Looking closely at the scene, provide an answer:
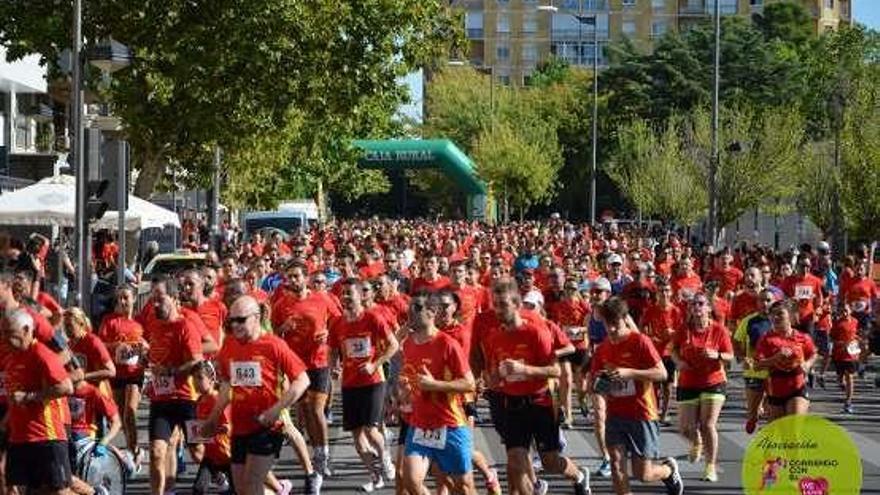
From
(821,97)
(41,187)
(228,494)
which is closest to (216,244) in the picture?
(41,187)

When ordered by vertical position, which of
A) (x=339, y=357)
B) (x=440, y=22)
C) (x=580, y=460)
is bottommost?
(x=580, y=460)

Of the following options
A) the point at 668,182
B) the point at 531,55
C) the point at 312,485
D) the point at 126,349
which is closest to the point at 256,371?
the point at 312,485

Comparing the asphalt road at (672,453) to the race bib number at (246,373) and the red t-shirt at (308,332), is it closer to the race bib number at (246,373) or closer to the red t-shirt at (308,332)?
the red t-shirt at (308,332)

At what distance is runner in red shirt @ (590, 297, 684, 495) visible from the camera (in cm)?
1187

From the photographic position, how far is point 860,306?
22.7 metres

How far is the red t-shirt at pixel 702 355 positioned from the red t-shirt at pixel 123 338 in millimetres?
4295

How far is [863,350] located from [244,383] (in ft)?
48.3

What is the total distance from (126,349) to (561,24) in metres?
112

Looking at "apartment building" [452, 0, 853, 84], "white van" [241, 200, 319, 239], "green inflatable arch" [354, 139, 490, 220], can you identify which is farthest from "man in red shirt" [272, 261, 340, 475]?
"apartment building" [452, 0, 853, 84]

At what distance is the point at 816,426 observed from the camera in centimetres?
884

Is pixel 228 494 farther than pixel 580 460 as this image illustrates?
No

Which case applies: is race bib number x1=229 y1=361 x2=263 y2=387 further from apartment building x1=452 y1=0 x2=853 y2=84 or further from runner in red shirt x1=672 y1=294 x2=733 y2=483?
apartment building x1=452 y1=0 x2=853 y2=84

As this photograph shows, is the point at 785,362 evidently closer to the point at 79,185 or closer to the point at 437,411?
the point at 437,411

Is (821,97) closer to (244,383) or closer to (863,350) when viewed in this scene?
(863,350)
